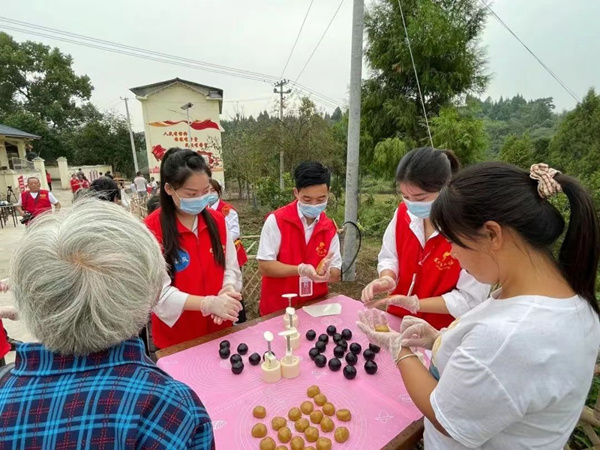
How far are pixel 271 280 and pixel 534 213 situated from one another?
191cm

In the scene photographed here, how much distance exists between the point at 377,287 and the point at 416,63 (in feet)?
20.7

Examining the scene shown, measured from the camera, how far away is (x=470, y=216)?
0.91 meters

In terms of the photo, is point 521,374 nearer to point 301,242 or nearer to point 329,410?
point 329,410

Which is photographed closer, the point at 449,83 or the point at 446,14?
the point at 446,14

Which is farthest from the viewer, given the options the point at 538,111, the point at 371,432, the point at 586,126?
the point at 538,111

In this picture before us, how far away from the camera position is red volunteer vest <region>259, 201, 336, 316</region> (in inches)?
94.1

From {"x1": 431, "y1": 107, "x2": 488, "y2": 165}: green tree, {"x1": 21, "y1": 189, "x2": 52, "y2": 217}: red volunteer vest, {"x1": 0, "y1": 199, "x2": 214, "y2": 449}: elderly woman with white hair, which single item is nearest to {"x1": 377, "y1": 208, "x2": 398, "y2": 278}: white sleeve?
{"x1": 0, "y1": 199, "x2": 214, "y2": 449}: elderly woman with white hair

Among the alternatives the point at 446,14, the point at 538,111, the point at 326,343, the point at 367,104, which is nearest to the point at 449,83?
the point at 446,14

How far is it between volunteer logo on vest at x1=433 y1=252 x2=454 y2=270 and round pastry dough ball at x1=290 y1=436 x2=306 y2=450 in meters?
1.22

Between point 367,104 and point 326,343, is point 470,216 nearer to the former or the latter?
point 326,343

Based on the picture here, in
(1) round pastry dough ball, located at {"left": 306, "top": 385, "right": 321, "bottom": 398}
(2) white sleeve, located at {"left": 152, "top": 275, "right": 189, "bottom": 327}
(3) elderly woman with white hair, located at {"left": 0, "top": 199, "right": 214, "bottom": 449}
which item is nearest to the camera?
(3) elderly woman with white hair, located at {"left": 0, "top": 199, "right": 214, "bottom": 449}

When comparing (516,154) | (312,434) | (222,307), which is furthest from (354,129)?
(516,154)

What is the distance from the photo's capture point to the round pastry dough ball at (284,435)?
3.85 ft

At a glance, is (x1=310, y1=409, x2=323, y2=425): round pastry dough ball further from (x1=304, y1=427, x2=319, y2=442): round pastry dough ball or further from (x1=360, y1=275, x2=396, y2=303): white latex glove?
(x1=360, y1=275, x2=396, y2=303): white latex glove
